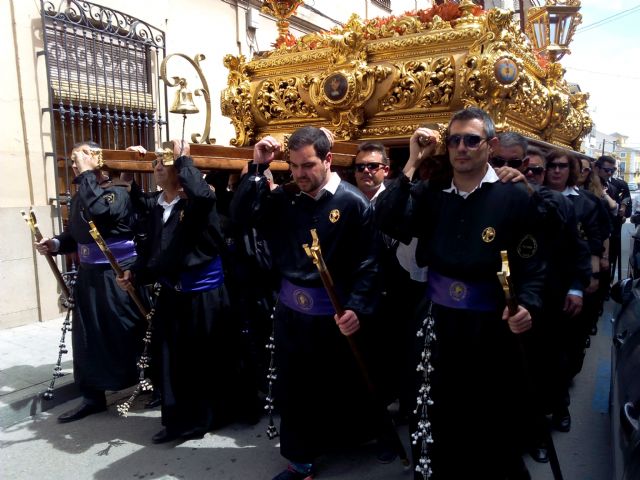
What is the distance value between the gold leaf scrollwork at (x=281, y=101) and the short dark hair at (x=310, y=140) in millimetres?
1336

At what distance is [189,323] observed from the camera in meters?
3.35

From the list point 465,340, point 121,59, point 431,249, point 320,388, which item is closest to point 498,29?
point 431,249

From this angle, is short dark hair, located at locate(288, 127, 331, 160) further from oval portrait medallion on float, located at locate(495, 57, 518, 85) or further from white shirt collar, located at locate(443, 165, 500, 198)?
oval portrait medallion on float, located at locate(495, 57, 518, 85)

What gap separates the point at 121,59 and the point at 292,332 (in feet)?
17.0

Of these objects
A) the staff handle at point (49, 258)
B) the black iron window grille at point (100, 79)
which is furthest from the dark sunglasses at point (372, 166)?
the black iron window grille at point (100, 79)

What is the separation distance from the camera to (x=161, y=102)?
23.6 ft

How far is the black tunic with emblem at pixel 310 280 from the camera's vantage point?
8.95 ft

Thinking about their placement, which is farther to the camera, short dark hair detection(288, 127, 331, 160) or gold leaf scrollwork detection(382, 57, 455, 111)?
gold leaf scrollwork detection(382, 57, 455, 111)

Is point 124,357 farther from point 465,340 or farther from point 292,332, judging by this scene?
point 465,340

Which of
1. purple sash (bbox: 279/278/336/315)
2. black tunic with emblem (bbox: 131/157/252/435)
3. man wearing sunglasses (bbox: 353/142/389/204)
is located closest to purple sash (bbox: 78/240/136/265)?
black tunic with emblem (bbox: 131/157/252/435)

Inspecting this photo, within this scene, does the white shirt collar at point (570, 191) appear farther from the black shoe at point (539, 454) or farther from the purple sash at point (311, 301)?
the purple sash at point (311, 301)

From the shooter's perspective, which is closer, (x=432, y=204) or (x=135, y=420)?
(x=432, y=204)

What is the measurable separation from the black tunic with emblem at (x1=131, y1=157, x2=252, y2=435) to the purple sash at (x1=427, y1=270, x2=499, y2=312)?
151 cm

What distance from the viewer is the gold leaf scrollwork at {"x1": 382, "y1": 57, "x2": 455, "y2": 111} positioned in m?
3.34
